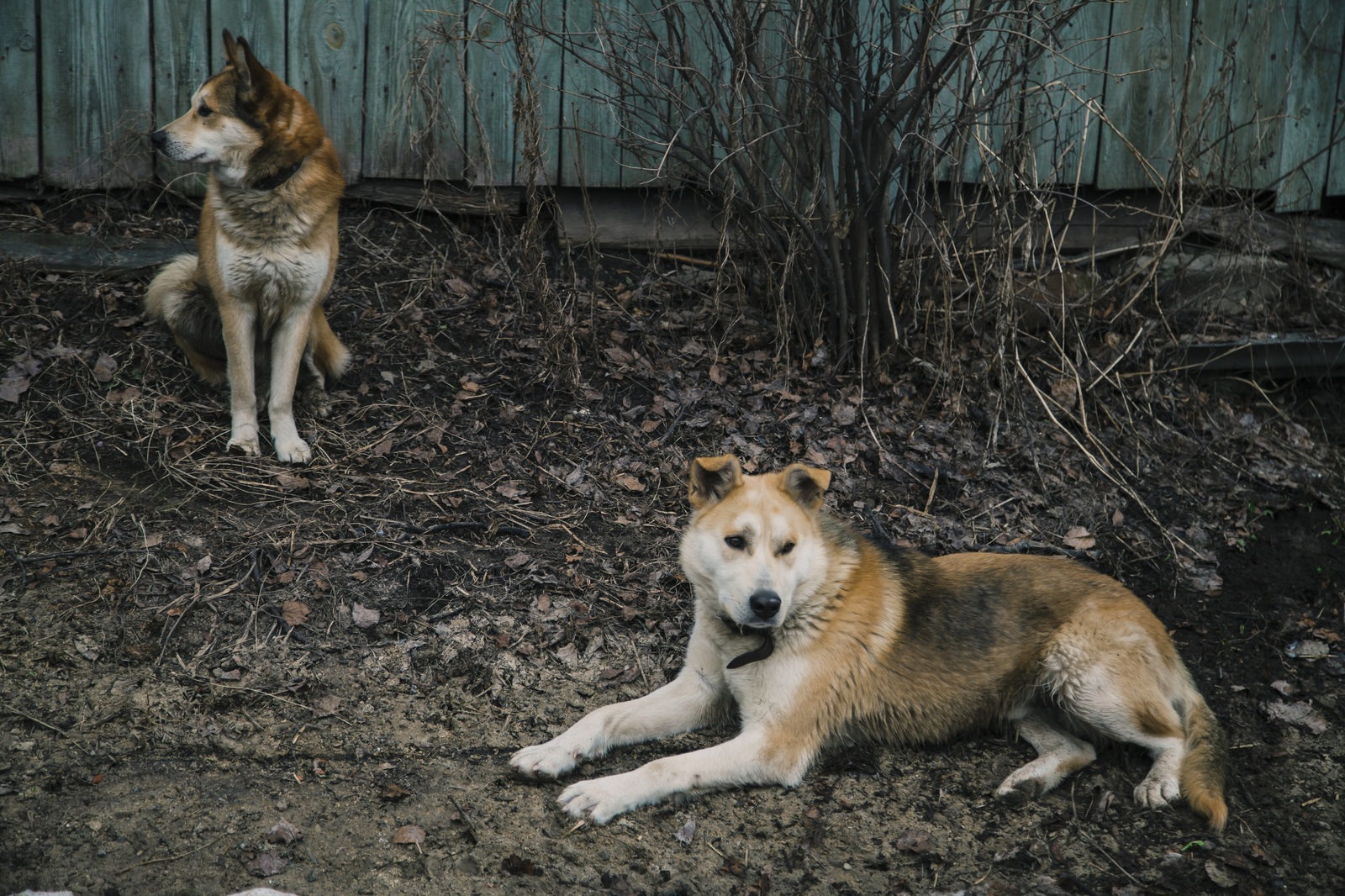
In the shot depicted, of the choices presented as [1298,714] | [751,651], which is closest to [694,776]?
[751,651]

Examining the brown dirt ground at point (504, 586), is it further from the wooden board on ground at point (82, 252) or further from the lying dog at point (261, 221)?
the lying dog at point (261, 221)

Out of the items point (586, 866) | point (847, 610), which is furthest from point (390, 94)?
point (586, 866)

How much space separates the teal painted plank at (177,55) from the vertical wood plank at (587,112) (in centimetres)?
235

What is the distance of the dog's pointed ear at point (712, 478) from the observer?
3834mm

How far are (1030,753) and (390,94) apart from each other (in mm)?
5587

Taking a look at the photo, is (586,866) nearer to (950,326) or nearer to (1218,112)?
(950,326)

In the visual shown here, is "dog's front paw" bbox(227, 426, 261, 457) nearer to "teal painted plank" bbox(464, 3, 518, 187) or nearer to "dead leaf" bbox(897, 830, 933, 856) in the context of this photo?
"teal painted plank" bbox(464, 3, 518, 187)

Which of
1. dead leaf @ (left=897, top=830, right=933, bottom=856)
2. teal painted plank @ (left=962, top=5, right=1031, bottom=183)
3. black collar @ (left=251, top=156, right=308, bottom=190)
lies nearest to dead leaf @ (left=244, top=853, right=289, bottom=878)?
dead leaf @ (left=897, top=830, right=933, bottom=856)

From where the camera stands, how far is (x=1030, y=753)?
13.0ft

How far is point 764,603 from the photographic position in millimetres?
3510

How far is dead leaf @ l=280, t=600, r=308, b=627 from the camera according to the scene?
420cm

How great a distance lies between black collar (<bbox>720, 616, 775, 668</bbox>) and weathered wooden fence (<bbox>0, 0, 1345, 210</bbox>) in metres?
3.31

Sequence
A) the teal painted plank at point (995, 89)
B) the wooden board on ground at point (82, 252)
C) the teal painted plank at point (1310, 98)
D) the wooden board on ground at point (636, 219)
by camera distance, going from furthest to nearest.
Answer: the teal painted plank at point (1310, 98)
the wooden board on ground at point (636, 219)
the wooden board on ground at point (82, 252)
the teal painted plank at point (995, 89)

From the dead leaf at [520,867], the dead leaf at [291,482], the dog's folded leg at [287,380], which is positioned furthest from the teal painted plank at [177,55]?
the dead leaf at [520,867]
